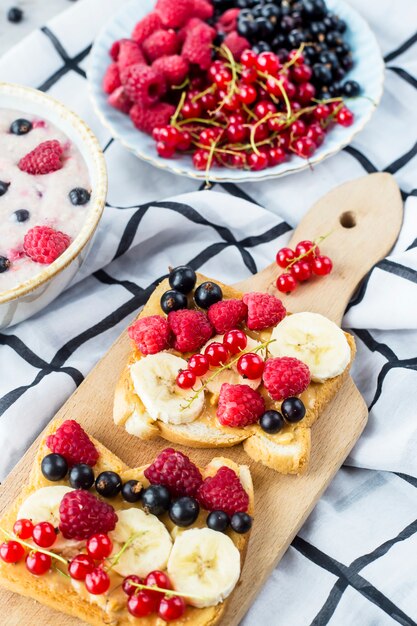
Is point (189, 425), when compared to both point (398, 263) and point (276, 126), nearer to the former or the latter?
point (398, 263)

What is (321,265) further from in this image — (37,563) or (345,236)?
(37,563)

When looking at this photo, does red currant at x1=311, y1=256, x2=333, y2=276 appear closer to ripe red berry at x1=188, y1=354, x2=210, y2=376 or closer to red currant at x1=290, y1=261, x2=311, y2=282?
red currant at x1=290, y1=261, x2=311, y2=282

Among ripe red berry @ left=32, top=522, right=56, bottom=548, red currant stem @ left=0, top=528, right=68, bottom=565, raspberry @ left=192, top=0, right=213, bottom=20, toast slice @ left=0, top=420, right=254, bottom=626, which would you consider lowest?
toast slice @ left=0, top=420, right=254, bottom=626

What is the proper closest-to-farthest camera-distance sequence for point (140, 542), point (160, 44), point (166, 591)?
point (166, 591), point (140, 542), point (160, 44)

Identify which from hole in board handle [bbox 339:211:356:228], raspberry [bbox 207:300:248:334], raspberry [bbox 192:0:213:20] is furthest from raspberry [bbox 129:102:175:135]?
raspberry [bbox 207:300:248:334]

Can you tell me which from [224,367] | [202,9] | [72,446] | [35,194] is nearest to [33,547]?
[72,446]

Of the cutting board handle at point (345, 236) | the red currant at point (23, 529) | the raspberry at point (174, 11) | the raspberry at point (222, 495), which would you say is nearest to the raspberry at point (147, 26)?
the raspberry at point (174, 11)
